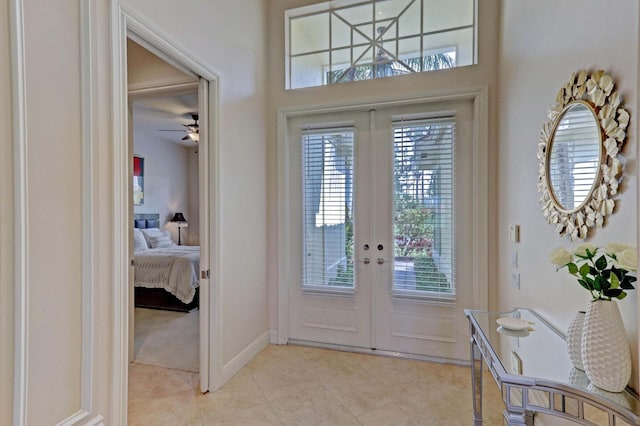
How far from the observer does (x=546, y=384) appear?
107 centimetres

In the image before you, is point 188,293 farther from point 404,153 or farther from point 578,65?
point 578,65

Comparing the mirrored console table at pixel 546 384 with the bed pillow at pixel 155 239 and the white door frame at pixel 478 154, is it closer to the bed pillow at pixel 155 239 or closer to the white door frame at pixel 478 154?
the white door frame at pixel 478 154

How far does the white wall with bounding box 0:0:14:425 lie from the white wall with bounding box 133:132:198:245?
5.46 metres

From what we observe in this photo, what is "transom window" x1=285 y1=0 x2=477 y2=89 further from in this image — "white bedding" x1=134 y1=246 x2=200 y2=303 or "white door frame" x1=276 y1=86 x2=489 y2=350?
"white bedding" x1=134 y1=246 x2=200 y2=303

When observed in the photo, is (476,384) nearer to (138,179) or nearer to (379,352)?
(379,352)

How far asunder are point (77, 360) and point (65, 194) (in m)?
0.71

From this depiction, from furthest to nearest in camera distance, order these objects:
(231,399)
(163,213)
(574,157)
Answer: (163,213) → (231,399) → (574,157)

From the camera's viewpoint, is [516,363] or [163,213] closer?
[516,363]

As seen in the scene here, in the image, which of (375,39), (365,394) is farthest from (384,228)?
(375,39)

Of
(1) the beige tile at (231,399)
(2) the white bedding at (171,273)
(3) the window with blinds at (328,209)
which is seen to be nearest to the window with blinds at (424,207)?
(3) the window with blinds at (328,209)

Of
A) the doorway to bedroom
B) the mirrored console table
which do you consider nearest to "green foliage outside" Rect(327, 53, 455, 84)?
the doorway to bedroom

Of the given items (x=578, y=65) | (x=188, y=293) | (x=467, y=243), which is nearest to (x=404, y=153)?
(x=467, y=243)

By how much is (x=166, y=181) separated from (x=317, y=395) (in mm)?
5994

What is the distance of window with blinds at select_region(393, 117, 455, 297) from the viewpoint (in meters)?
2.76
